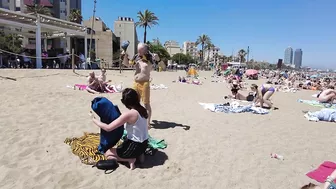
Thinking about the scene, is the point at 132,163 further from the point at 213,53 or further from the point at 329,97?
the point at 213,53

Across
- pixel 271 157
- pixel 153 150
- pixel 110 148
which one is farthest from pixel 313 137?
pixel 110 148

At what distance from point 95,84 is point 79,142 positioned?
575 cm

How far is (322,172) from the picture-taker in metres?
3.45

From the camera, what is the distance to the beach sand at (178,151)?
3.02 meters

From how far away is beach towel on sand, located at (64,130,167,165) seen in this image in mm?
3396

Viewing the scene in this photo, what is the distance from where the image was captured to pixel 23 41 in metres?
41.7

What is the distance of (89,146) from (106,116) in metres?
0.70

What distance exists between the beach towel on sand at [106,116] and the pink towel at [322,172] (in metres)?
2.67

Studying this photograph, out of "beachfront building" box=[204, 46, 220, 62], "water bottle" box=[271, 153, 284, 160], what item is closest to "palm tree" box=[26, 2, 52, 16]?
"water bottle" box=[271, 153, 284, 160]

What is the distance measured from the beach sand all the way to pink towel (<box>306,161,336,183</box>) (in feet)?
0.38

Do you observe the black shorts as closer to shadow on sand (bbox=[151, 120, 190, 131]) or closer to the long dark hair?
the long dark hair

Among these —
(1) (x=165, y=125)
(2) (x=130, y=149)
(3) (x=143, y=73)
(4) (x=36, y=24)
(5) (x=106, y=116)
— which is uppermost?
(4) (x=36, y=24)

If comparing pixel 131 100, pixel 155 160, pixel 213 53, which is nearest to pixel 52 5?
pixel 131 100

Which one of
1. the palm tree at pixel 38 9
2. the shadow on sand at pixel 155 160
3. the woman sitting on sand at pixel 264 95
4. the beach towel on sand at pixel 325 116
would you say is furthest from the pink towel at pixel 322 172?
the palm tree at pixel 38 9
